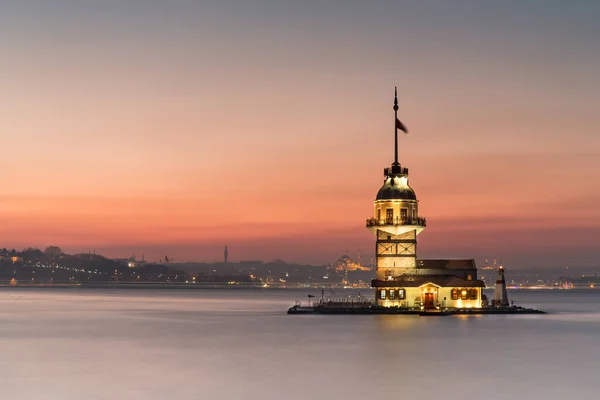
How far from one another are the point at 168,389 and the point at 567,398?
19.9m

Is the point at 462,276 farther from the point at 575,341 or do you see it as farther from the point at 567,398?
the point at 567,398

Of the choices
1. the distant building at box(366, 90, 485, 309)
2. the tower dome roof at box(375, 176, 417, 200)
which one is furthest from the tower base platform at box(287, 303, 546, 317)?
A: the tower dome roof at box(375, 176, 417, 200)

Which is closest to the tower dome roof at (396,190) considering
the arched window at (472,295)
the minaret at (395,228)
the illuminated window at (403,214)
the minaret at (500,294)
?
the minaret at (395,228)

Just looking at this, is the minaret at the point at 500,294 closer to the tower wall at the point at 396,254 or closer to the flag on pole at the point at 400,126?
the tower wall at the point at 396,254

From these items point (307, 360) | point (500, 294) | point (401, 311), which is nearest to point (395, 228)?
point (401, 311)

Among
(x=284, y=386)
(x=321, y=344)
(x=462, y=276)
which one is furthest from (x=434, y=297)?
(x=284, y=386)

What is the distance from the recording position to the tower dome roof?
353ft

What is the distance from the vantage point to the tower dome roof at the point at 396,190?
10762cm

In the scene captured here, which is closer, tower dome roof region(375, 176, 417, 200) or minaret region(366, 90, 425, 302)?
minaret region(366, 90, 425, 302)

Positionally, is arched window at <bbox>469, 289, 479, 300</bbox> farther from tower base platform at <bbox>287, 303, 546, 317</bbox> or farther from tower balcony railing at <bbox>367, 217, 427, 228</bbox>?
tower balcony railing at <bbox>367, 217, 427, 228</bbox>

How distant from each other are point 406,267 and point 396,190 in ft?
28.1

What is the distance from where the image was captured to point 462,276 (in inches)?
4232

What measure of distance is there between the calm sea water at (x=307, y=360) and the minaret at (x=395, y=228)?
20.1 feet

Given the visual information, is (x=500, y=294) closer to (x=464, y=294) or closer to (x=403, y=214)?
(x=464, y=294)
